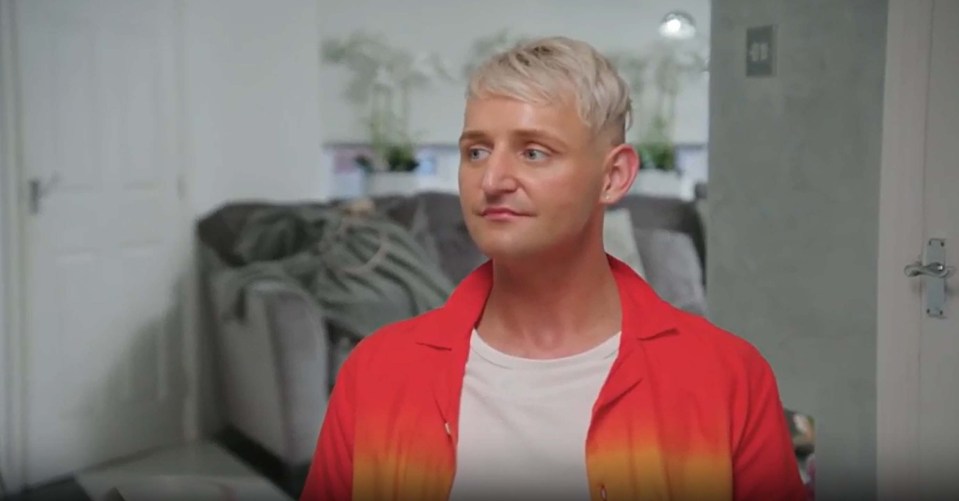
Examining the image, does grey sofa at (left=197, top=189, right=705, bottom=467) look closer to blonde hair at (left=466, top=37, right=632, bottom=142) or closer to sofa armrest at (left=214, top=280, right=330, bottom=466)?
sofa armrest at (left=214, top=280, right=330, bottom=466)

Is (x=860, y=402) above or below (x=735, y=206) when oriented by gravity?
below

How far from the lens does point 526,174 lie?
667mm

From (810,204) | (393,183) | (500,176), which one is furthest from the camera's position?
(393,183)

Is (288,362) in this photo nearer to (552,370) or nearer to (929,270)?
(929,270)

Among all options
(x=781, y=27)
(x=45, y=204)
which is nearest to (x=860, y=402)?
(x=781, y=27)

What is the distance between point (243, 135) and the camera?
2.89m

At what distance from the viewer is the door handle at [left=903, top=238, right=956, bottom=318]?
1363 millimetres

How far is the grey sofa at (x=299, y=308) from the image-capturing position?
226cm

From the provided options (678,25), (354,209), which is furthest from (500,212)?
(678,25)

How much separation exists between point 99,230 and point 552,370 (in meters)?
2.07

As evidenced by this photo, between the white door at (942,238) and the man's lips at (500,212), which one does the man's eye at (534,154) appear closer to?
the man's lips at (500,212)

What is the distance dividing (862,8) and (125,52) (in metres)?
1.85

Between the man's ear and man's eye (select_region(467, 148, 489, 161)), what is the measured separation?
0.09 metres

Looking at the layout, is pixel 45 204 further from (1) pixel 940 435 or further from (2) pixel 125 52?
(1) pixel 940 435
